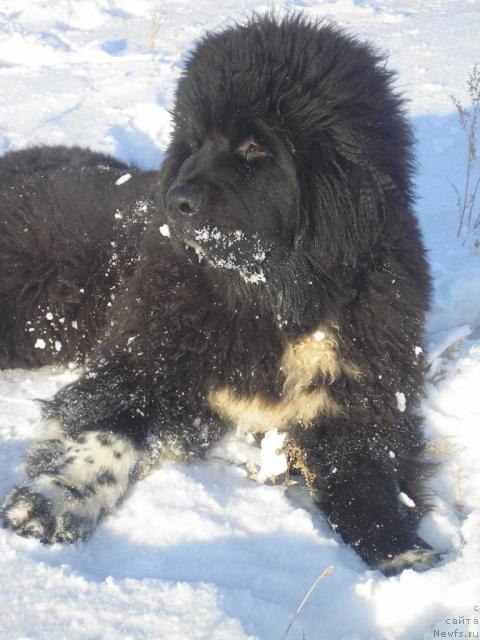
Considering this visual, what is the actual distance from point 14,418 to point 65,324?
686 millimetres

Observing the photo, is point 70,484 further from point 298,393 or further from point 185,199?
point 185,199

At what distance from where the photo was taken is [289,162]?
8.32 feet

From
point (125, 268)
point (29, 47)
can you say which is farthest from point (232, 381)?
point (29, 47)

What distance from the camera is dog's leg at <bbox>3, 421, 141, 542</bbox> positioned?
2352 mm

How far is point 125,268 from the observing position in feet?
11.4

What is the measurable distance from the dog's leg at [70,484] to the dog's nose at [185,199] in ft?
3.14

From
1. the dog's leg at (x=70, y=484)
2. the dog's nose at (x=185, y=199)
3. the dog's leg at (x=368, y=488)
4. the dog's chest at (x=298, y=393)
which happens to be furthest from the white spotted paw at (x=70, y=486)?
the dog's nose at (x=185, y=199)

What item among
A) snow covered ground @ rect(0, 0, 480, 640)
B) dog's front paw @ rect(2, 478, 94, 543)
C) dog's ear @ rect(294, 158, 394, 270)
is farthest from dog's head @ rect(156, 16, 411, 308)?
dog's front paw @ rect(2, 478, 94, 543)

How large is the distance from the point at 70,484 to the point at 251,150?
146 centimetres

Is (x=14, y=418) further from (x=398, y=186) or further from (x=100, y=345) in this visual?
(x=398, y=186)

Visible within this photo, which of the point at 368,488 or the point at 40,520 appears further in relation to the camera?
the point at 368,488

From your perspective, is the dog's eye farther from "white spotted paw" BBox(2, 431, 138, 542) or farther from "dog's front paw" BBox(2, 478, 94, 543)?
"dog's front paw" BBox(2, 478, 94, 543)

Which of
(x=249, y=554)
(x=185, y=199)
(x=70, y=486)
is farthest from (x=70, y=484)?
(x=185, y=199)

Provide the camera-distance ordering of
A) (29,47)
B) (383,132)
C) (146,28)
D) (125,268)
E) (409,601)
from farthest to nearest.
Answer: (146,28) < (29,47) < (125,268) < (383,132) < (409,601)
